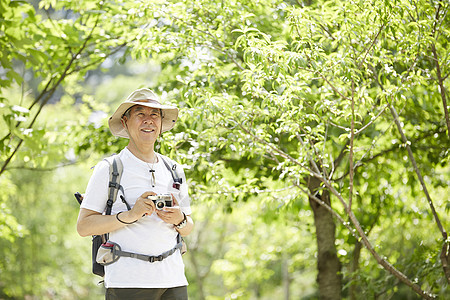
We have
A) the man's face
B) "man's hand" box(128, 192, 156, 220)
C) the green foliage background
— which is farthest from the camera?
the green foliage background

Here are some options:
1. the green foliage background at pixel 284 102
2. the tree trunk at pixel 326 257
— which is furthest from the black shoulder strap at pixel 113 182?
the tree trunk at pixel 326 257

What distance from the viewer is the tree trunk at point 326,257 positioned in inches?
218

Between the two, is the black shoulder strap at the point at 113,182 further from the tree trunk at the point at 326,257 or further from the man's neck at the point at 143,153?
the tree trunk at the point at 326,257

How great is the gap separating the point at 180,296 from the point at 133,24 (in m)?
3.56

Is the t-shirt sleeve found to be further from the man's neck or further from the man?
the man's neck

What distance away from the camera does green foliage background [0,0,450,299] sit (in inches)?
146

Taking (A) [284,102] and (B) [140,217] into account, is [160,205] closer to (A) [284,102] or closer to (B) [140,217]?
(B) [140,217]

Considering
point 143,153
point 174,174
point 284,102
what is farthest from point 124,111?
point 284,102

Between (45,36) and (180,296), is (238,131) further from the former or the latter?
(45,36)

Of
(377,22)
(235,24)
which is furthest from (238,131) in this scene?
(377,22)

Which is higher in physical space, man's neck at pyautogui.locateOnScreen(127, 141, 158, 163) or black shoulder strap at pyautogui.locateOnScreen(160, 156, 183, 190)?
man's neck at pyautogui.locateOnScreen(127, 141, 158, 163)

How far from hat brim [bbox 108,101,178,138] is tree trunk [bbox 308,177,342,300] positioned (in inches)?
109

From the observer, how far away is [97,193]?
250 centimetres

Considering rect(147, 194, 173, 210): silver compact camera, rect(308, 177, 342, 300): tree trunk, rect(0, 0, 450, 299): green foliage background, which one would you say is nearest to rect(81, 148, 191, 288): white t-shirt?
rect(147, 194, 173, 210): silver compact camera
